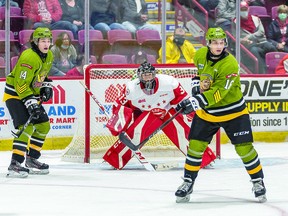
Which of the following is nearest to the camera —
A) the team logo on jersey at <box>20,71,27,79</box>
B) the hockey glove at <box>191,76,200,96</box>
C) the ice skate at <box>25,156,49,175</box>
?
Answer: the hockey glove at <box>191,76,200,96</box>

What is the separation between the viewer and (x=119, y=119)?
7.68 metres

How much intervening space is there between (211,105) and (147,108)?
1.93 metres

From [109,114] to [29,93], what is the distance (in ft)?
4.30

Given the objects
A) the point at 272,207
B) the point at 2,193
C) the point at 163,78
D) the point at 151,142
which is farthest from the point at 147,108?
the point at 272,207

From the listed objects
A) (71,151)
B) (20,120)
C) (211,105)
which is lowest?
(71,151)

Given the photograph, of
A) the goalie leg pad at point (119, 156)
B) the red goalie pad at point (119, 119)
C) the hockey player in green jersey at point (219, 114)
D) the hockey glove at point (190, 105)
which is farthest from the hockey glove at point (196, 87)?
the goalie leg pad at point (119, 156)

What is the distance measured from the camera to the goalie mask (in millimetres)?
7453

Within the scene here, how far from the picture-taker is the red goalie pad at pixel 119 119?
7660 millimetres

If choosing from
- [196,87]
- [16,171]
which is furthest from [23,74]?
[196,87]

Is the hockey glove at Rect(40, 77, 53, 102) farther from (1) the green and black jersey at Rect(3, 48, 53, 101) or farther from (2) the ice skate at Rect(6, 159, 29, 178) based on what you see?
(2) the ice skate at Rect(6, 159, 29, 178)

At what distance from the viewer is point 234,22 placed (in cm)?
1006

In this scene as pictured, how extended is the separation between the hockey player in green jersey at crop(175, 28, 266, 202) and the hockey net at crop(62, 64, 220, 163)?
2588mm

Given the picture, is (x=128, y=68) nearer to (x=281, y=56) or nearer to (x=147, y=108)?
(x=147, y=108)

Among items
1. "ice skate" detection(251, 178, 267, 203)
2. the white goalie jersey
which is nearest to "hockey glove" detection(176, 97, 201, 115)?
"ice skate" detection(251, 178, 267, 203)
